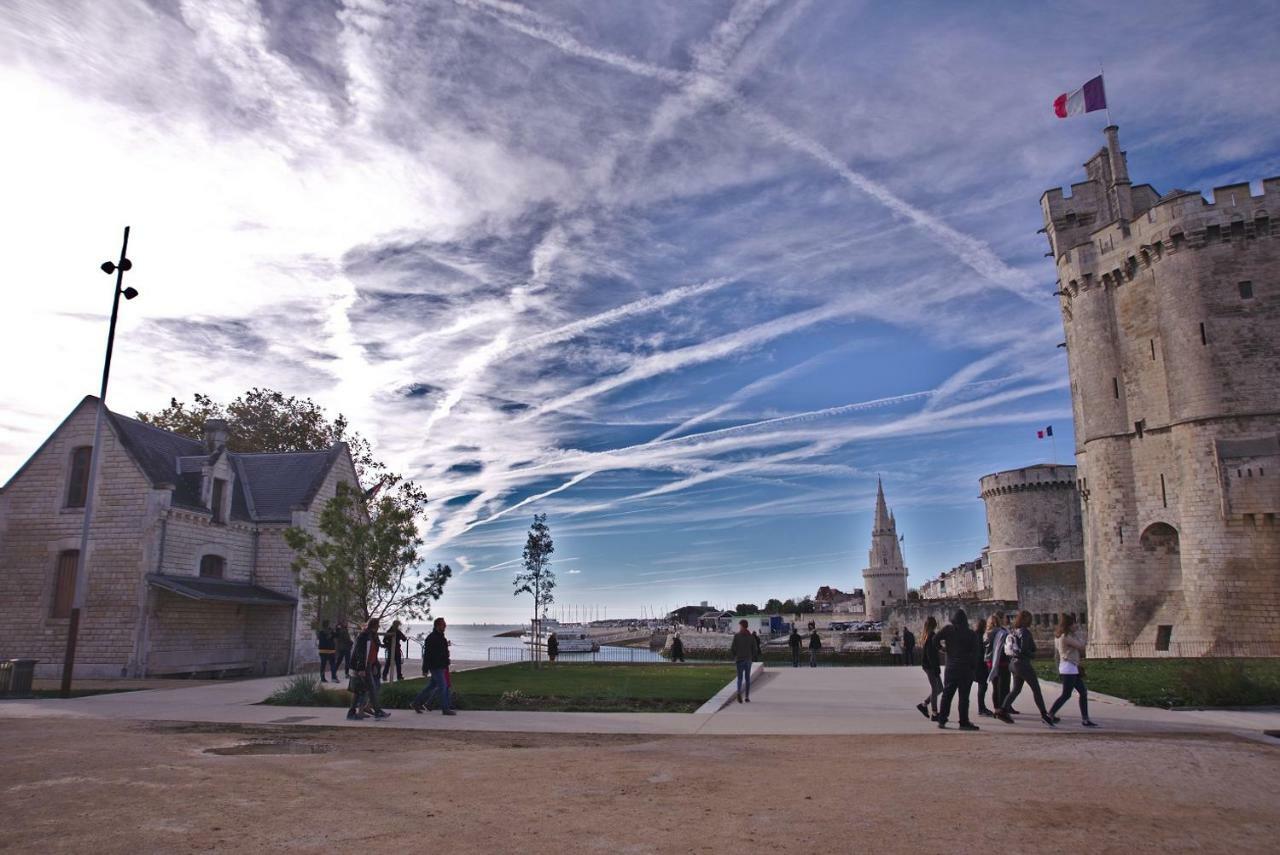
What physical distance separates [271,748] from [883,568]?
10187 cm

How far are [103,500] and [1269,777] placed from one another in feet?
97.2

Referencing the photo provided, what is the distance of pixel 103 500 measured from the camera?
25516mm

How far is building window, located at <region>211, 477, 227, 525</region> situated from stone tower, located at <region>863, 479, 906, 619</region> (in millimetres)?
88320

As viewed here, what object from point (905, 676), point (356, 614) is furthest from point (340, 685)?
point (905, 676)

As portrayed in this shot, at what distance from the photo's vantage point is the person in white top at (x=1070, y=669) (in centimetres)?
1220

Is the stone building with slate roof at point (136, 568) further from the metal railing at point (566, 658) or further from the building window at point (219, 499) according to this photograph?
the metal railing at point (566, 658)

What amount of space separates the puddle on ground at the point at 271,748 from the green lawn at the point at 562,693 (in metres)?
4.85

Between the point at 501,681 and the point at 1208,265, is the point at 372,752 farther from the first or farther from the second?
the point at 1208,265

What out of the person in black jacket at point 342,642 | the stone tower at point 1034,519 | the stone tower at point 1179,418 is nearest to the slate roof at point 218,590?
the person in black jacket at point 342,642

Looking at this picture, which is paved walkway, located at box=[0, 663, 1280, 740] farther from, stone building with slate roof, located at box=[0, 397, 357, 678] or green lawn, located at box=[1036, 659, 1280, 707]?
stone building with slate roof, located at box=[0, 397, 357, 678]

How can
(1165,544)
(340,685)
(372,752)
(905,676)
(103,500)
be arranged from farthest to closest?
(1165,544) → (103,500) → (905,676) → (340,685) → (372,752)

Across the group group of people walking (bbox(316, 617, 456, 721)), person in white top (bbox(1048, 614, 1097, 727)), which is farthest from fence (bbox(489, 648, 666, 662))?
person in white top (bbox(1048, 614, 1097, 727))

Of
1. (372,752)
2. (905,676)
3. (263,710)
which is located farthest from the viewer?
(905,676)

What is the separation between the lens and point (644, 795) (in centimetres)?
781
